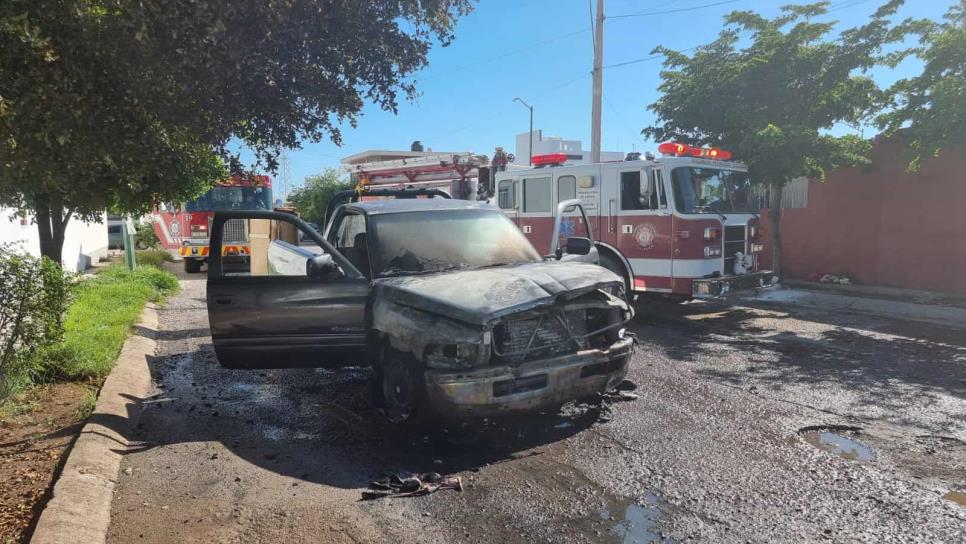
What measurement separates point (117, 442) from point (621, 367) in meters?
3.91

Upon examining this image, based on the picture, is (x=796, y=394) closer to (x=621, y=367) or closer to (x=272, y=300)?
(x=621, y=367)

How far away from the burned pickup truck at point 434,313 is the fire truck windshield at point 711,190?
4064 mm

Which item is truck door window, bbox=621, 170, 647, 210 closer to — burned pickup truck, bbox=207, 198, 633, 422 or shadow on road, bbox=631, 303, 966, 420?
shadow on road, bbox=631, 303, 966, 420

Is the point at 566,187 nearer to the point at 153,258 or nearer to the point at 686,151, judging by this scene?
the point at 686,151

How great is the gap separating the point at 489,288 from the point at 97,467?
291 cm

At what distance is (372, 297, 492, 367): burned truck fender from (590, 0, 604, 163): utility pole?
39.0ft

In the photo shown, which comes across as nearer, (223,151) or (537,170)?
(223,151)

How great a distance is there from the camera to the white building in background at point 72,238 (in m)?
11.9

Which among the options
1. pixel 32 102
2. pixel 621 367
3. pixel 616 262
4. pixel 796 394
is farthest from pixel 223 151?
pixel 616 262

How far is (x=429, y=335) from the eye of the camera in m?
4.64

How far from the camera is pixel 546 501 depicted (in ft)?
12.8

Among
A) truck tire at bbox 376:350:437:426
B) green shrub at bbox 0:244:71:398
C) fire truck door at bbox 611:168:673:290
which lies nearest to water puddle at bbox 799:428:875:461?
truck tire at bbox 376:350:437:426

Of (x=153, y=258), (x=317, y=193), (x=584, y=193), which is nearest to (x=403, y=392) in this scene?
(x=584, y=193)

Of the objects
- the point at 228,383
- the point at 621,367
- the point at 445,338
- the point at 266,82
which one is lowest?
the point at 228,383
